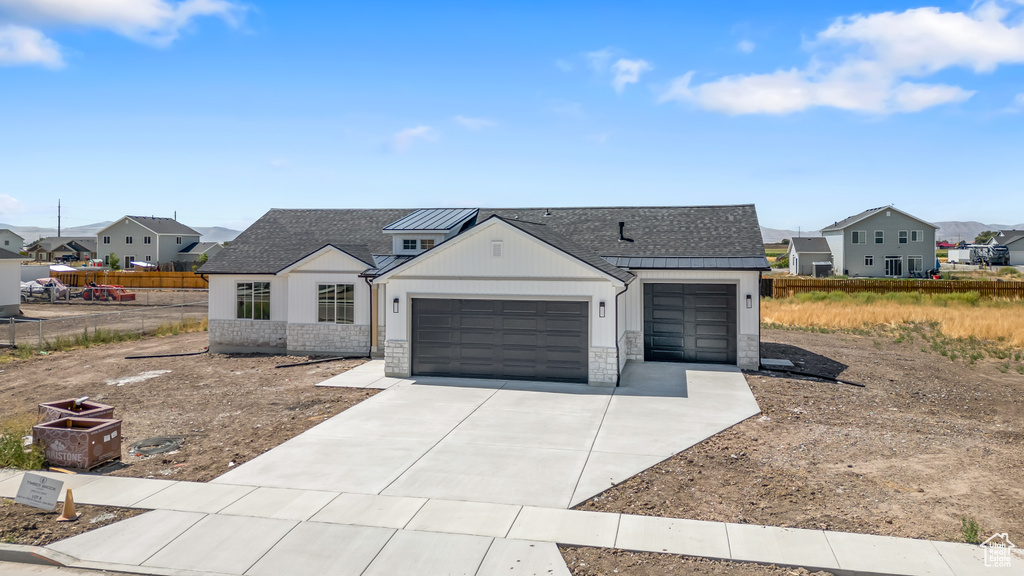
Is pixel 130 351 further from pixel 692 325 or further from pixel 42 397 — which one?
pixel 692 325

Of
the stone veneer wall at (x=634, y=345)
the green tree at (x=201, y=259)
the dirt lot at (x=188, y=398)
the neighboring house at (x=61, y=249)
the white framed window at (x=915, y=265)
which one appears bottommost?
the dirt lot at (x=188, y=398)

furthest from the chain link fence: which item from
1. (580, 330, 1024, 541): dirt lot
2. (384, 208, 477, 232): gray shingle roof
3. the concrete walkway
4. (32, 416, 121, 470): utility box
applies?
(580, 330, 1024, 541): dirt lot

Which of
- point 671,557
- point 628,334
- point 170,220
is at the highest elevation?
point 170,220

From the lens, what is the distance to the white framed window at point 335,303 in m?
21.2

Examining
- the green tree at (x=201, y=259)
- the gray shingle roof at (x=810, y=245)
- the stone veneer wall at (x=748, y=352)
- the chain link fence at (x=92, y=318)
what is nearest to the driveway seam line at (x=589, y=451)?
the stone veneer wall at (x=748, y=352)

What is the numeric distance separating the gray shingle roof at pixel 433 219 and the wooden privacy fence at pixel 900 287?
78.1ft

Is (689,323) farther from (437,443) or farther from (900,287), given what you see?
(900,287)

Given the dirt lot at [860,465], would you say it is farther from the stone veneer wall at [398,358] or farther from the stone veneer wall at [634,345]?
the stone veneer wall at [398,358]

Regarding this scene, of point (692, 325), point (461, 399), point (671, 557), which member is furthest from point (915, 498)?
point (692, 325)

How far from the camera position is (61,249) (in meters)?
101

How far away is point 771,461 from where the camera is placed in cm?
1066

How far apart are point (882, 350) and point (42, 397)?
83.4ft

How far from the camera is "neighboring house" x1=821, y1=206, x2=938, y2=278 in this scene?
2483 inches

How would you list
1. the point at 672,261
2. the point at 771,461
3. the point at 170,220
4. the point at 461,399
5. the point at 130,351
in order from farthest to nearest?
the point at 170,220
the point at 130,351
the point at 672,261
the point at 461,399
the point at 771,461
